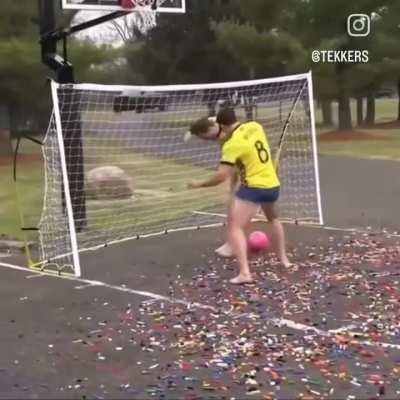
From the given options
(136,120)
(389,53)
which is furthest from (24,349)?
(389,53)

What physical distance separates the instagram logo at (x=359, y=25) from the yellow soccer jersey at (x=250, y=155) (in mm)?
23276

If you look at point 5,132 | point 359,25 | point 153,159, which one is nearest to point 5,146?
point 5,132

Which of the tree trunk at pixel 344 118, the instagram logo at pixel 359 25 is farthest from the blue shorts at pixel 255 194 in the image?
the tree trunk at pixel 344 118

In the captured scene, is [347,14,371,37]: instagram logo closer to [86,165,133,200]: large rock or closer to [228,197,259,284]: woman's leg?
[86,165,133,200]: large rock

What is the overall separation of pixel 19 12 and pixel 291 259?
15475mm

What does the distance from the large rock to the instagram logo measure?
18.6 meters

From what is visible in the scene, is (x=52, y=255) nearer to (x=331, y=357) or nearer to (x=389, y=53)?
(x=331, y=357)

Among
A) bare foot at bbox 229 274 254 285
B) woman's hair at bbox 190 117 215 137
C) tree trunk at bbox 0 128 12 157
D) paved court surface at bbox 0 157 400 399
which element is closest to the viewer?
paved court surface at bbox 0 157 400 399

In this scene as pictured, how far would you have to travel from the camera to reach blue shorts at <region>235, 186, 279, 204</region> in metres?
7.43

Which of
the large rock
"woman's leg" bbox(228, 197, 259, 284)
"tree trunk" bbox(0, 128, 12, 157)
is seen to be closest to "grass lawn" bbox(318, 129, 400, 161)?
the large rock

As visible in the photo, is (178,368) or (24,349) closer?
(178,368)

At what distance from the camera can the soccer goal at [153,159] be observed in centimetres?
966

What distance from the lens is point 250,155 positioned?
24.2ft

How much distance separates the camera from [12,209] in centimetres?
1288
